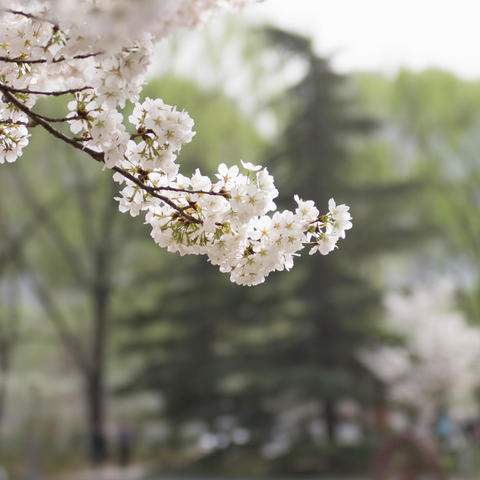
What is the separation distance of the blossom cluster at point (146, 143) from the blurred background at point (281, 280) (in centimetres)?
1447

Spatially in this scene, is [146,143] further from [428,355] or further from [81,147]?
[428,355]

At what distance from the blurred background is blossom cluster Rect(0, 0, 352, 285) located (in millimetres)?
14470

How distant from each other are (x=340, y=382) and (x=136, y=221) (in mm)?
7473

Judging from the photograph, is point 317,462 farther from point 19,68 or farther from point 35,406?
point 19,68

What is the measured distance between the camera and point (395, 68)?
23.0 m

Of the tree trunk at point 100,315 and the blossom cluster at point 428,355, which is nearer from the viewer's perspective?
the blossom cluster at point 428,355

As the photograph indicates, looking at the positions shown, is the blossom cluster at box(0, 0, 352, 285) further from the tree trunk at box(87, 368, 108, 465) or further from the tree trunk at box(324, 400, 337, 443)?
the tree trunk at box(87, 368, 108, 465)

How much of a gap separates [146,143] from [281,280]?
57.6 feet

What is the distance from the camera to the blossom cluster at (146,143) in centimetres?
240

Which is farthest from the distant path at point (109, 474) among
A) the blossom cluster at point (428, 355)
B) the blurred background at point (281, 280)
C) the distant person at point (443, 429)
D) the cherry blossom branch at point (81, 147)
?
the cherry blossom branch at point (81, 147)

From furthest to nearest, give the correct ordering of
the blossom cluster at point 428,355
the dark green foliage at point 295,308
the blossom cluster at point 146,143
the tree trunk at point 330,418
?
1. the tree trunk at point 330,418
2. the dark green foliage at point 295,308
3. the blossom cluster at point 428,355
4. the blossom cluster at point 146,143

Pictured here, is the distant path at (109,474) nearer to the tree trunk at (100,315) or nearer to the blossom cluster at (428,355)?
the tree trunk at (100,315)

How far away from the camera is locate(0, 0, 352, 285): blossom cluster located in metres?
2.40

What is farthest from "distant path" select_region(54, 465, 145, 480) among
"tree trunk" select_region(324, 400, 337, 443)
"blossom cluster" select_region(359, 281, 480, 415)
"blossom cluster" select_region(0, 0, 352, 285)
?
"blossom cluster" select_region(0, 0, 352, 285)
